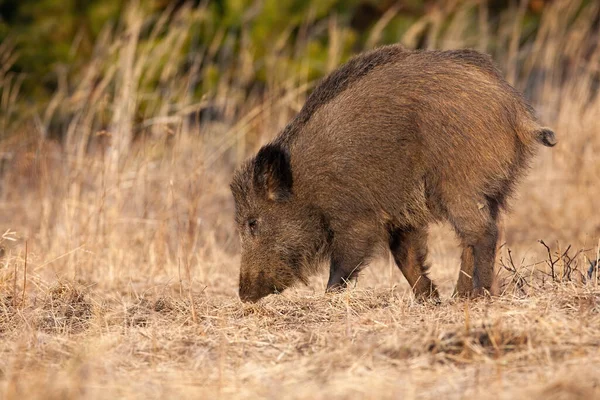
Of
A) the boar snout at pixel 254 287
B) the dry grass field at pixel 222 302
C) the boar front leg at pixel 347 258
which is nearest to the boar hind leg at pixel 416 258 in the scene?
the dry grass field at pixel 222 302

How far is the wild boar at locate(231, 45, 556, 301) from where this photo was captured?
482 centimetres

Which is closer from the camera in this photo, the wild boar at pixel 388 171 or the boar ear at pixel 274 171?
the wild boar at pixel 388 171

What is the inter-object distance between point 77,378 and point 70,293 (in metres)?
1.99

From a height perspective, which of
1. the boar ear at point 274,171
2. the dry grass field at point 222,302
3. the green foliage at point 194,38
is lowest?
the dry grass field at point 222,302

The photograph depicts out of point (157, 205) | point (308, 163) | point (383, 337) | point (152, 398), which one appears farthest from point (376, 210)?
point (157, 205)

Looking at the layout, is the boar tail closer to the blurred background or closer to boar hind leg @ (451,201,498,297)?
boar hind leg @ (451,201,498,297)

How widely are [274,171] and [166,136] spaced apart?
7.57ft

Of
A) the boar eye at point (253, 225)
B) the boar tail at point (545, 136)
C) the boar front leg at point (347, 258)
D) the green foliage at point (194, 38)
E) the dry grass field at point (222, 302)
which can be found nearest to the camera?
the dry grass field at point (222, 302)

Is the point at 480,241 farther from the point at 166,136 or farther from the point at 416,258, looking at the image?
the point at 166,136

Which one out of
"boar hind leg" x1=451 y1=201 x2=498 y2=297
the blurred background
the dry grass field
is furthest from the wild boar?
the blurred background

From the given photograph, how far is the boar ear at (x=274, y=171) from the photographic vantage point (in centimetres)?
522

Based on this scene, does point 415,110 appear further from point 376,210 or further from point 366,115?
point 376,210

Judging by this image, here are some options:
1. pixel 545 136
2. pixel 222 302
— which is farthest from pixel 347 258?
pixel 545 136

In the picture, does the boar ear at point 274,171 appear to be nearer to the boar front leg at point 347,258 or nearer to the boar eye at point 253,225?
the boar eye at point 253,225
